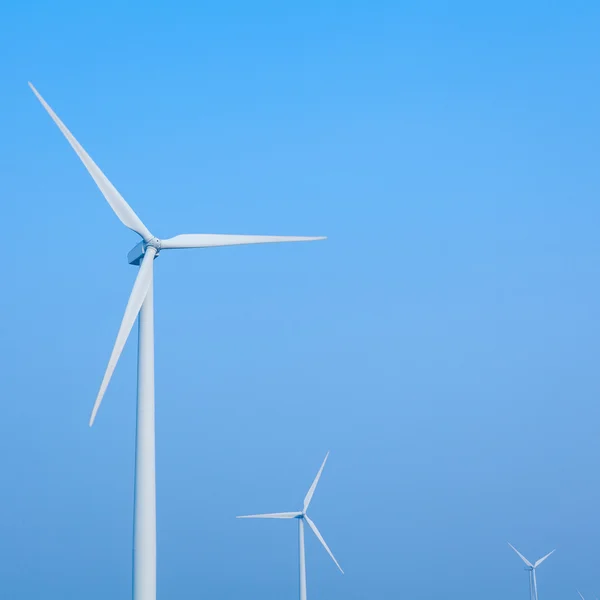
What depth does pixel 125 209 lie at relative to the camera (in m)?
36.2

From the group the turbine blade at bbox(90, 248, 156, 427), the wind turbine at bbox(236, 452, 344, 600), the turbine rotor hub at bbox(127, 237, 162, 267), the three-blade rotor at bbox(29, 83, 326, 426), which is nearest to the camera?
the turbine blade at bbox(90, 248, 156, 427)

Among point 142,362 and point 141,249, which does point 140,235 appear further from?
point 142,362

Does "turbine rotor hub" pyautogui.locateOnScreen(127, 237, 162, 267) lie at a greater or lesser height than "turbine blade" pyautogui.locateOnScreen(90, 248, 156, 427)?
greater

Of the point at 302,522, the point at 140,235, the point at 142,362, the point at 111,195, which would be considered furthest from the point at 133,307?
the point at 302,522

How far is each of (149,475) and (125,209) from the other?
9.29m

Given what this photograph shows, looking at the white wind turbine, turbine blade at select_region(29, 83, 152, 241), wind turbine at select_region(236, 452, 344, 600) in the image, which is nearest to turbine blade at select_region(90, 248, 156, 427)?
the white wind turbine

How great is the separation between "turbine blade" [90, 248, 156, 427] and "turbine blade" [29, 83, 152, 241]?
37.6 inches

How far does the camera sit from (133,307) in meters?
34.0

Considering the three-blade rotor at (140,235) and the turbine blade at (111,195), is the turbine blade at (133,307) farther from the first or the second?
the turbine blade at (111,195)

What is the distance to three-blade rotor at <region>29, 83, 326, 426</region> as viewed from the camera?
108 feet

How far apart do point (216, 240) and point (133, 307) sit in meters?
5.86

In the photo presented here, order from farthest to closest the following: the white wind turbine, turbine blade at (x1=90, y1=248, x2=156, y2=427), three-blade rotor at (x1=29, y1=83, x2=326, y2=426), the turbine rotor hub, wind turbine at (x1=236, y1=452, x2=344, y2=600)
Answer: wind turbine at (x1=236, y1=452, x2=344, y2=600), the turbine rotor hub, three-blade rotor at (x1=29, y1=83, x2=326, y2=426), the white wind turbine, turbine blade at (x1=90, y1=248, x2=156, y2=427)

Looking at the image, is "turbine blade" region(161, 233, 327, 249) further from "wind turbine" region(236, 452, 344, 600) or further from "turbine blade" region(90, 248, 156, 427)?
"wind turbine" region(236, 452, 344, 600)

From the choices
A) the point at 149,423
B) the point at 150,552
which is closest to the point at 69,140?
the point at 149,423
